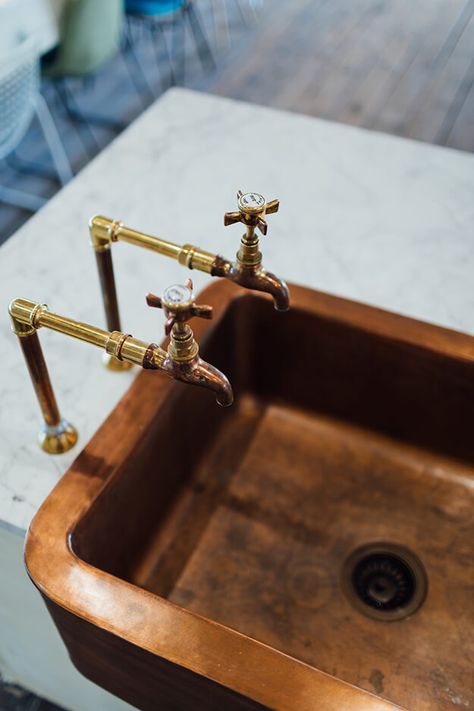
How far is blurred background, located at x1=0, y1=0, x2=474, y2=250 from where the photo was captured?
248cm

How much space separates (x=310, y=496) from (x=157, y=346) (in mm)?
420

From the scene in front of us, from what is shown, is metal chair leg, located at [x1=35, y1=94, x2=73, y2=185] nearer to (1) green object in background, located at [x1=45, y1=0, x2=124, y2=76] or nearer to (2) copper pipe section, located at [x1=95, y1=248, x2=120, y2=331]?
(1) green object in background, located at [x1=45, y1=0, x2=124, y2=76]

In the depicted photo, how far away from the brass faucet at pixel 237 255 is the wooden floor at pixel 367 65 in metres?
2.48

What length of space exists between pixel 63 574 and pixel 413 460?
1.75 ft

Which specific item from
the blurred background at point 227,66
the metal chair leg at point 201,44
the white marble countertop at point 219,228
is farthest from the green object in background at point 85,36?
the white marble countertop at point 219,228

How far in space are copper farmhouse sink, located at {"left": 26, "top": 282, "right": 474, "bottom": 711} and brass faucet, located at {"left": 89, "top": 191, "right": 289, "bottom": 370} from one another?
0.53ft

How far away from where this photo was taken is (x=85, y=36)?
2404mm

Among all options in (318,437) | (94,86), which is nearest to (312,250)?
(318,437)

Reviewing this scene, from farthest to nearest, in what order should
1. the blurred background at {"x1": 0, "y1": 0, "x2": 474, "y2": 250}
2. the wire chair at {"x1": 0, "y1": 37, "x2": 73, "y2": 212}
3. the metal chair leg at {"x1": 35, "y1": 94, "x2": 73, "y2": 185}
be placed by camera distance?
the metal chair leg at {"x1": 35, "y1": 94, "x2": 73, "y2": 185}, the blurred background at {"x1": 0, "y1": 0, "x2": 474, "y2": 250}, the wire chair at {"x1": 0, "y1": 37, "x2": 73, "y2": 212}

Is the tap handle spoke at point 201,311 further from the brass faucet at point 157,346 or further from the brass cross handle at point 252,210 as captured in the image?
the brass cross handle at point 252,210

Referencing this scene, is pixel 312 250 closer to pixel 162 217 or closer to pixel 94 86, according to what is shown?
pixel 162 217

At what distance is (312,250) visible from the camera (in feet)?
3.35

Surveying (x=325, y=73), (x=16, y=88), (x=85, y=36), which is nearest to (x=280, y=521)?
(x=16, y=88)

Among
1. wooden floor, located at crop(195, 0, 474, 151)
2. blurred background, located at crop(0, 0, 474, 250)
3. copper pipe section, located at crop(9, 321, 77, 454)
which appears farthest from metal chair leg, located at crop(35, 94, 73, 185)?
copper pipe section, located at crop(9, 321, 77, 454)
